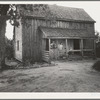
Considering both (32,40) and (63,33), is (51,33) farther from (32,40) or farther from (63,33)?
(32,40)

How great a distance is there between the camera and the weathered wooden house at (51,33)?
15.7 meters

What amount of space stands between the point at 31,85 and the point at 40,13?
35.5 ft

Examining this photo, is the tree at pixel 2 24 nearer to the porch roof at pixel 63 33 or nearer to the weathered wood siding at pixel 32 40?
the weathered wood siding at pixel 32 40

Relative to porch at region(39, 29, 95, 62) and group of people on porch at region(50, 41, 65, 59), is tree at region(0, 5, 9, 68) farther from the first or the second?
group of people on porch at region(50, 41, 65, 59)

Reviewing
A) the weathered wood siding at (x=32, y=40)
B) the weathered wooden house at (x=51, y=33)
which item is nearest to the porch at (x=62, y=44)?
the weathered wooden house at (x=51, y=33)

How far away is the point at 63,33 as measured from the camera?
16609 mm

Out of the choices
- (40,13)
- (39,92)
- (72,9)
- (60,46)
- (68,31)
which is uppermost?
(72,9)

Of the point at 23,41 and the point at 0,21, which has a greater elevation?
the point at 0,21

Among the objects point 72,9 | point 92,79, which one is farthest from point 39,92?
point 72,9

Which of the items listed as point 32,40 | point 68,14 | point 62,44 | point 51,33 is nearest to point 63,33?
point 51,33

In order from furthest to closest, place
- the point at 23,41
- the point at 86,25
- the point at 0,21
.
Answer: the point at 86,25 → the point at 23,41 → the point at 0,21

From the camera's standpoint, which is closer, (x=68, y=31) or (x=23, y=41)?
A: (x=23, y=41)

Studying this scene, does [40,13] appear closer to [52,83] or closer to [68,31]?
[68,31]

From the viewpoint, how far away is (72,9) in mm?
20578
